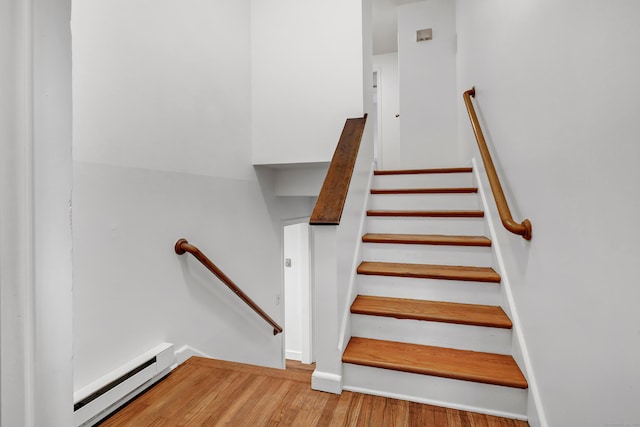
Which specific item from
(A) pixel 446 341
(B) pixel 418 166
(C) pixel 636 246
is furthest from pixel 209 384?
(B) pixel 418 166

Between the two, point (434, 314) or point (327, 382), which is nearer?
point (327, 382)

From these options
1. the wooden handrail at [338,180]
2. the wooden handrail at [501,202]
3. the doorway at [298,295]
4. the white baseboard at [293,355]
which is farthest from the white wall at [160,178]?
the white baseboard at [293,355]

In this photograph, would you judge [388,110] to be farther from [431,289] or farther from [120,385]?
[120,385]

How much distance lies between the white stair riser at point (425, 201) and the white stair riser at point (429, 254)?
540 mm

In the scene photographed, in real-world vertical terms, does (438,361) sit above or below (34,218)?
below

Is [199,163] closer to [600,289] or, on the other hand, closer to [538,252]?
[538,252]

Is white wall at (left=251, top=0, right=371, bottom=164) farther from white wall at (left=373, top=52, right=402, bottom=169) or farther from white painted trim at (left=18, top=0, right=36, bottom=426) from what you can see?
white wall at (left=373, top=52, right=402, bottom=169)

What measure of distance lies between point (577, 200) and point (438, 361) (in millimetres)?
984

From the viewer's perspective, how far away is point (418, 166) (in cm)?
412

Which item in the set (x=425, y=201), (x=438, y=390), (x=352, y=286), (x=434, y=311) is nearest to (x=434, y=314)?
(x=434, y=311)

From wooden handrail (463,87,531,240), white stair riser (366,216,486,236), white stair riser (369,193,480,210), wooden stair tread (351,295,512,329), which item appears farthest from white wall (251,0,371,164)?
wooden stair tread (351,295,512,329)

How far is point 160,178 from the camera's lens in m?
1.95

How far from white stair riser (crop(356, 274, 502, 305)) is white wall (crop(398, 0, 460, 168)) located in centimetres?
218

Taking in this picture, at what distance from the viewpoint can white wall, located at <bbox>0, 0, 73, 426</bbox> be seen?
0.37m
